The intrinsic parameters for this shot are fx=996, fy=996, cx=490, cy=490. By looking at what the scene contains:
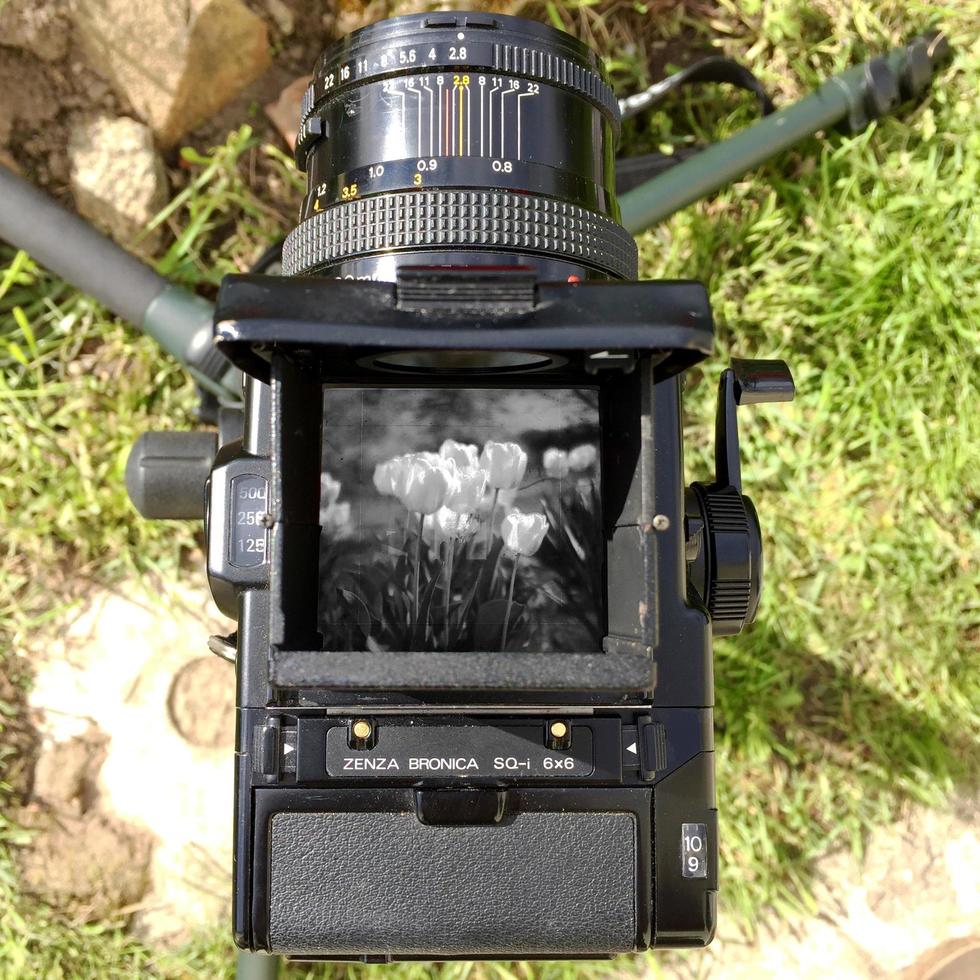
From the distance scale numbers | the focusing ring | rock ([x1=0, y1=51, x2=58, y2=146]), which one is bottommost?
the focusing ring

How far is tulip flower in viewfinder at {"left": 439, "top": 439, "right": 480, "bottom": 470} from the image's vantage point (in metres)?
0.86

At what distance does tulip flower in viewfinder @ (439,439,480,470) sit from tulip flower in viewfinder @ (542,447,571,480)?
6 cm

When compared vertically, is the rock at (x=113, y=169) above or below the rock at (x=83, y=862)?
above

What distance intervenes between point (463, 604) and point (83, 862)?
3.18 feet

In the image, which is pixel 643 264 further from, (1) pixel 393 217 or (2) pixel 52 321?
(2) pixel 52 321

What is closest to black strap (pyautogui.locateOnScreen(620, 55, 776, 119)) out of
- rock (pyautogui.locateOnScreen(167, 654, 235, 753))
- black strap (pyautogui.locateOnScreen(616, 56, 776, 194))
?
black strap (pyautogui.locateOnScreen(616, 56, 776, 194))

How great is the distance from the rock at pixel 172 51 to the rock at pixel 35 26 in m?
0.03

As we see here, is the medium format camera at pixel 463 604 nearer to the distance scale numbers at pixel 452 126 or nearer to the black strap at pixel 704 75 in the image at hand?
the distance scale numbers at pixel 452 126

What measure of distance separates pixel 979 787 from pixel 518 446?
1097mm

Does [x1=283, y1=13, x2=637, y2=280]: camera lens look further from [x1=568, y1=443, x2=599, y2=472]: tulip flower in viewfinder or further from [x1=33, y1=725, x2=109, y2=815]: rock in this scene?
[x1=33, y1=725, x2=109, y2=815]: rock

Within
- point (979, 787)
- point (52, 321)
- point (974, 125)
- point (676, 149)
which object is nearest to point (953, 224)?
point (974, 125)

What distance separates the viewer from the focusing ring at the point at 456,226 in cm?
88

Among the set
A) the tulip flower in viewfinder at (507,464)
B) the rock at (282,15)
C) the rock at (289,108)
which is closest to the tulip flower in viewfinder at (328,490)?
the tulip flower in viewfinder at (507,464)

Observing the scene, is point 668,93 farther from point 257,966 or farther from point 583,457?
point 257,966
